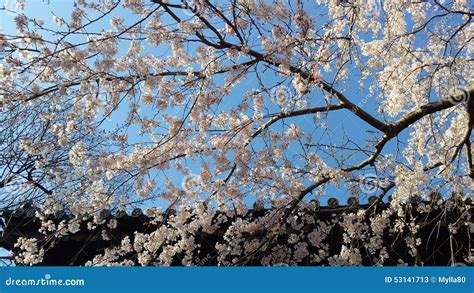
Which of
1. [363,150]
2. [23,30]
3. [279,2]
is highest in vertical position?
[279,2]

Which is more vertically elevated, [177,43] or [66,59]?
[177,43]

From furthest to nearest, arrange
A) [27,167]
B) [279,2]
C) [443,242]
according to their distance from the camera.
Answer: [27,167] < [443,242] < [279,2]

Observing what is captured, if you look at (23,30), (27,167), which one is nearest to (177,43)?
(23,30)

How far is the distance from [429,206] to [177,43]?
324 cm

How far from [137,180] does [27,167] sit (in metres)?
4.58

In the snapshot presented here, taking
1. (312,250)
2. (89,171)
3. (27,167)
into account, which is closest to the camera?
(89,171)

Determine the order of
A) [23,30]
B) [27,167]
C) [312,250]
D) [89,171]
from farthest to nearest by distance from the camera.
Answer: [27,167] < [312,250] < [89,171] < [23,30]

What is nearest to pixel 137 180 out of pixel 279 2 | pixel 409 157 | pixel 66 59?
pixel 66 59

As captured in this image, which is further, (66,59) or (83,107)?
(83,107)

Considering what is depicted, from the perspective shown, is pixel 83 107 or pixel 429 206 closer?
pixel 83 107

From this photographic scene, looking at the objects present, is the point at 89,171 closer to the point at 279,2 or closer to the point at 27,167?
the point at 279,2

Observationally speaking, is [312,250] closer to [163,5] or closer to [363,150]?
[363,150]

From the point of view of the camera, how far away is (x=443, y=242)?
5.27 meters

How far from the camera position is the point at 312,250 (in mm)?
5711
